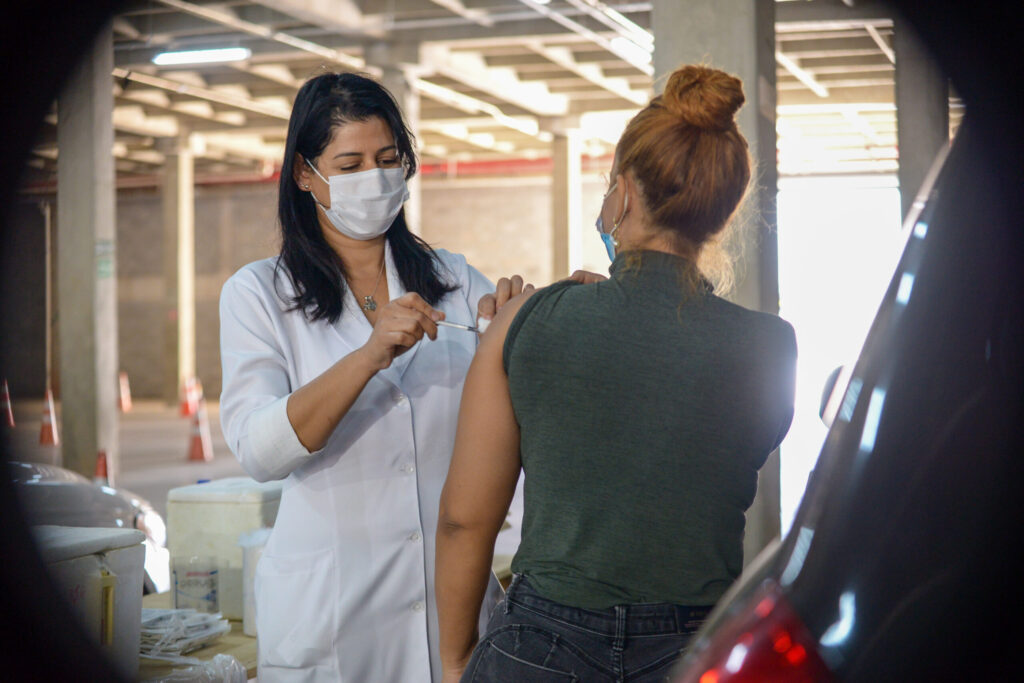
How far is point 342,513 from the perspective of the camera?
1.73 metres

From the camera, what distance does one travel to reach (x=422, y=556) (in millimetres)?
1751

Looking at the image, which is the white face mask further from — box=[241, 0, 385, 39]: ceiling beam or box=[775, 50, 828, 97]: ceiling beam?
box=[775, 50, 828, 97]: ceiling beam

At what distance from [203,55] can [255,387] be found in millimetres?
9752

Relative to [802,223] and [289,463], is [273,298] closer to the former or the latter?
[289,463]

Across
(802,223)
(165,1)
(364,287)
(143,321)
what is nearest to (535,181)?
(802,223)

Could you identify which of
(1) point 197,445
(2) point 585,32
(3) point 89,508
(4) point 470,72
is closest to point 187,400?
(1) point 197,445

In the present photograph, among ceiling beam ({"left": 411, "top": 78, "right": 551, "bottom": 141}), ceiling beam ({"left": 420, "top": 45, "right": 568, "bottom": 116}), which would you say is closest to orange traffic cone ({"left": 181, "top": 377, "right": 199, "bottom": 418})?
ceiling beam ({"left": 411, "top": 78, "right": 551, "bottom": 141})

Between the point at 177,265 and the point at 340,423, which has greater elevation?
the point at 177,265

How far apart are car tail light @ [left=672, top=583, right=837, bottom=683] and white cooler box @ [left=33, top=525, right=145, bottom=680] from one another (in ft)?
4.57

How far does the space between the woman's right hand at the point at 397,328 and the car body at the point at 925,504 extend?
2.63 feet

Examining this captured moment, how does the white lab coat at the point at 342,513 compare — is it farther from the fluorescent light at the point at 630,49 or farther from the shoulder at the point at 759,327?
the fluorescent light at the point at 630,49

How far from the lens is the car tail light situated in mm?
772

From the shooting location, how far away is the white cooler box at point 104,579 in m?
1.89

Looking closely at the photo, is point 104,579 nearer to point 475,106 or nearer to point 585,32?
point 585,32
